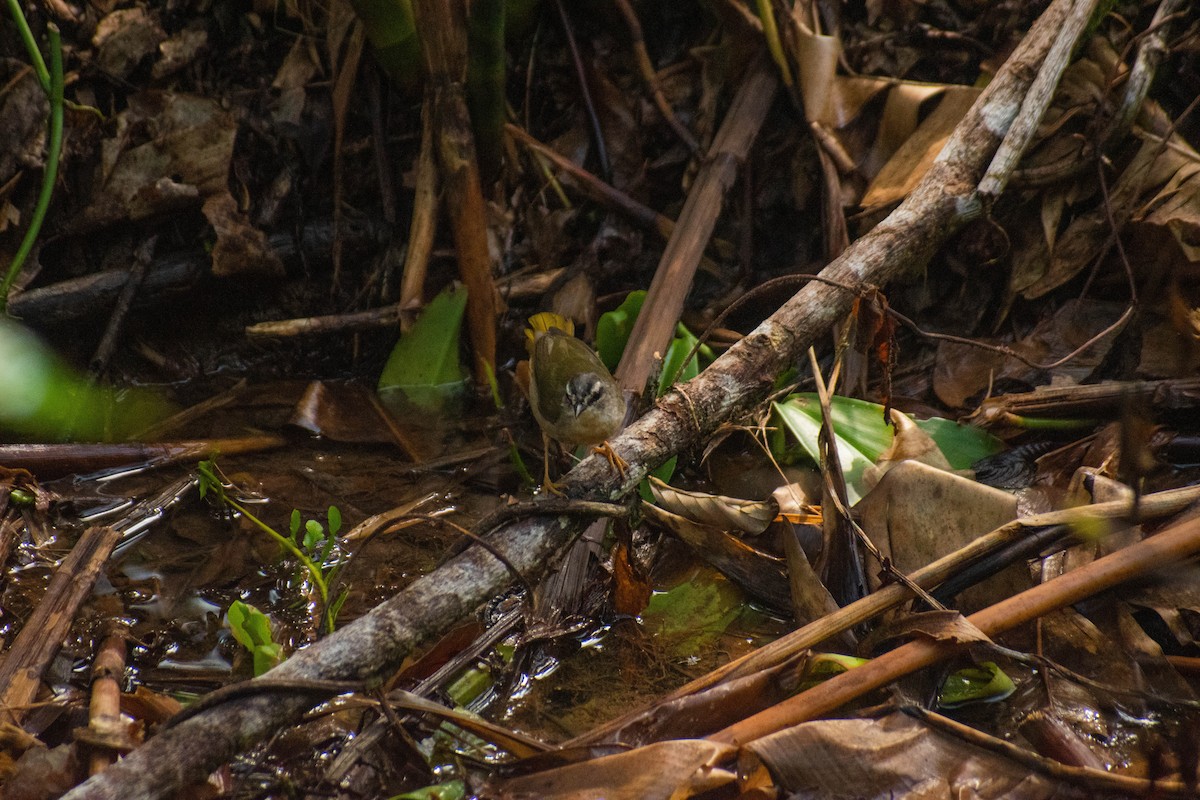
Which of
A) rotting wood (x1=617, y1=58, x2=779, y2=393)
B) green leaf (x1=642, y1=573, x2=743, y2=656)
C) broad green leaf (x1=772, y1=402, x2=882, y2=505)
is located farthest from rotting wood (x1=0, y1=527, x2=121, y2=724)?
broad green leaf (x1=772, y1=402, x2=882, y2=505)

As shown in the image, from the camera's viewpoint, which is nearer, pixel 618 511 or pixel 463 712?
pixel 463 712

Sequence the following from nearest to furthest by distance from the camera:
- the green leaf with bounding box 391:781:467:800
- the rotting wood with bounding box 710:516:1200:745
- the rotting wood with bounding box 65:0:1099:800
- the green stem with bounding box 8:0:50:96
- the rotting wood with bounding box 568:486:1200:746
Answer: the rotting wood with bounding box 65:0:1099:800 < the green leaf with bounding box 391:781:467:800 < the rotting wood with bounding box 710:516:1200:745 < the rotting wood with bounding box 568:486:1200:746 < the green stem with bounding box 8:0:50:96

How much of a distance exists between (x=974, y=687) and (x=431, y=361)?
9.24ft

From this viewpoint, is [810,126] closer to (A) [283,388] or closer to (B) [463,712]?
(A) [283,388]

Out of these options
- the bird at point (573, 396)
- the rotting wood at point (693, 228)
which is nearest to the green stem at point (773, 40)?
the rotting wood at point (693, 228)

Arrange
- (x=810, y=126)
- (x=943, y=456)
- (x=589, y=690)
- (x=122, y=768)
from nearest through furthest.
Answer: (x=122, y=768) < (x=589, y=690) < (x=943, y=456) < (x=810, y=126)

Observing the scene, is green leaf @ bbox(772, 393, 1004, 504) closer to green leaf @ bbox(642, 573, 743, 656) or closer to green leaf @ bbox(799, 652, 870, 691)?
green leaf @ bbox(642, 573, 743, 656)

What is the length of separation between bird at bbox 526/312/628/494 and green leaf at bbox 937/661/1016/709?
3.48ft

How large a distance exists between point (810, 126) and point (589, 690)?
290 centimetres

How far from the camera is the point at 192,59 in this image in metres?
4.68

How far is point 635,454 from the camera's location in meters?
2.78

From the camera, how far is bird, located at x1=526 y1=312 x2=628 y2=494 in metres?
2.86

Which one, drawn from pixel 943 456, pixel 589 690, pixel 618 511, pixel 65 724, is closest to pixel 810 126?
pixel 943 456

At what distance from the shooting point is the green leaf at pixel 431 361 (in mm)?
4484
